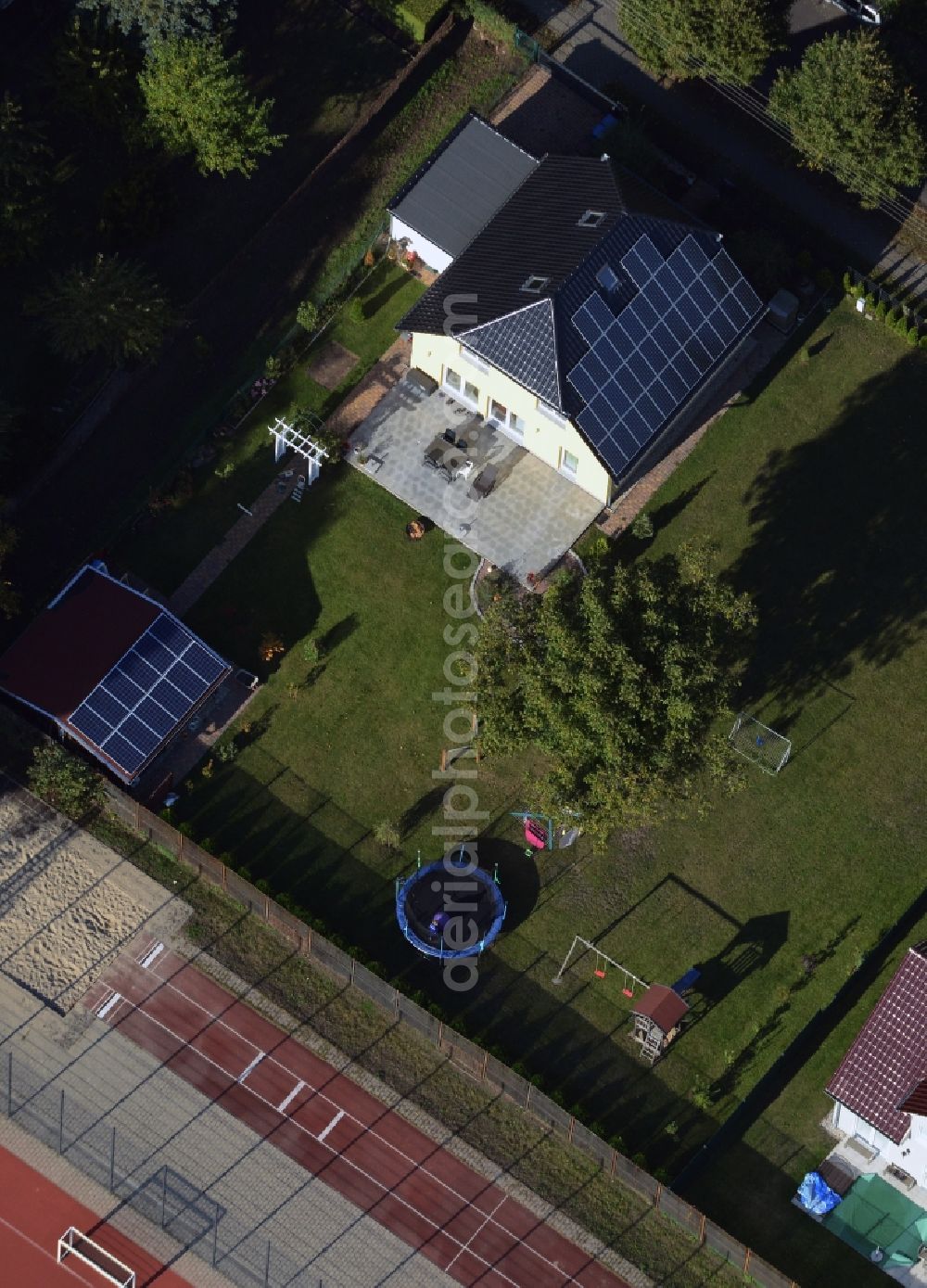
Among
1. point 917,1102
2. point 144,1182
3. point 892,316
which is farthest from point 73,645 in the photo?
point 892,316

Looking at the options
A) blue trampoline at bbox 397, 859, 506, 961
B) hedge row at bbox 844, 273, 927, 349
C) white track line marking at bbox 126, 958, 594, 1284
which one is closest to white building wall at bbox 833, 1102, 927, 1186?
white track line marking at bbox 126, 958, 594, 1284

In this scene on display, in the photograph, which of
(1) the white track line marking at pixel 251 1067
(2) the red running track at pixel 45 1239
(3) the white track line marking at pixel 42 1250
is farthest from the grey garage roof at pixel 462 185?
(3) the white track line marking at pixel 42 1250

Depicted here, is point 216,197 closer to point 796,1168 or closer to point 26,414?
point 26,414

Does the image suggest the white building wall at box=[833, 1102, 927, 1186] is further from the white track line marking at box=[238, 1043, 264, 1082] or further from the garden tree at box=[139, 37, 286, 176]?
the garden tree at box=[139, 37, 286, 176]

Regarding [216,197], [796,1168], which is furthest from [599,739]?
[216,197]

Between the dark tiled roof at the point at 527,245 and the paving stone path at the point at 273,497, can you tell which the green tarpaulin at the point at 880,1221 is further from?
the dark tiled roof at the point at 527,245

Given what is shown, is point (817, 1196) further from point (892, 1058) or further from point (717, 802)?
point (717, 802)
